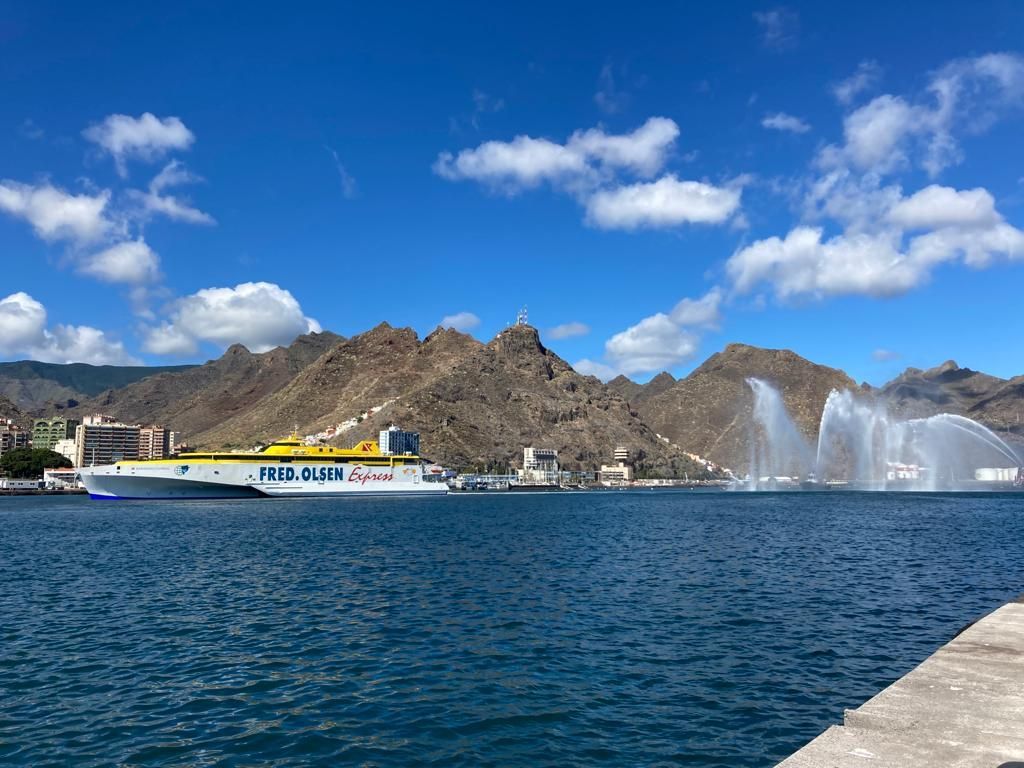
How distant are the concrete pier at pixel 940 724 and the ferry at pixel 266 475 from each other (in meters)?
135

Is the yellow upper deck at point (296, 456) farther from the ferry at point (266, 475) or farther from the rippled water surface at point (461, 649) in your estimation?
the rippled water surface at point (461, 649)

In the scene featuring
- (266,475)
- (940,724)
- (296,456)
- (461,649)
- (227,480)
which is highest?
(296,456)

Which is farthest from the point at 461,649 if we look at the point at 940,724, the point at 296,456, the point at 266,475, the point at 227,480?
the point at 296,456

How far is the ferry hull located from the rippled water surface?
265 feet

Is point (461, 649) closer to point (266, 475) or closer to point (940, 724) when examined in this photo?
point (940, 724)

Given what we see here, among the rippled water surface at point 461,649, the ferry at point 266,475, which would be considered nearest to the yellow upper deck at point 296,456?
the ferry at point 266,475

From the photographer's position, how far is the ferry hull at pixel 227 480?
419 ft

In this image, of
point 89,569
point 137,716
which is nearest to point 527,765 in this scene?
point 137,716

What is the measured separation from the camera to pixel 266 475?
13962 centimetres

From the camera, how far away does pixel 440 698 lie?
18594 mm

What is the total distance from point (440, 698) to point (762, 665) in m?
9.58

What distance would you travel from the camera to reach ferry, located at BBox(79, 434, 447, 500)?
128 m

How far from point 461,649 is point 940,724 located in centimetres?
1653

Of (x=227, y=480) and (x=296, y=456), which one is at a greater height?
(x=296, y=456)
